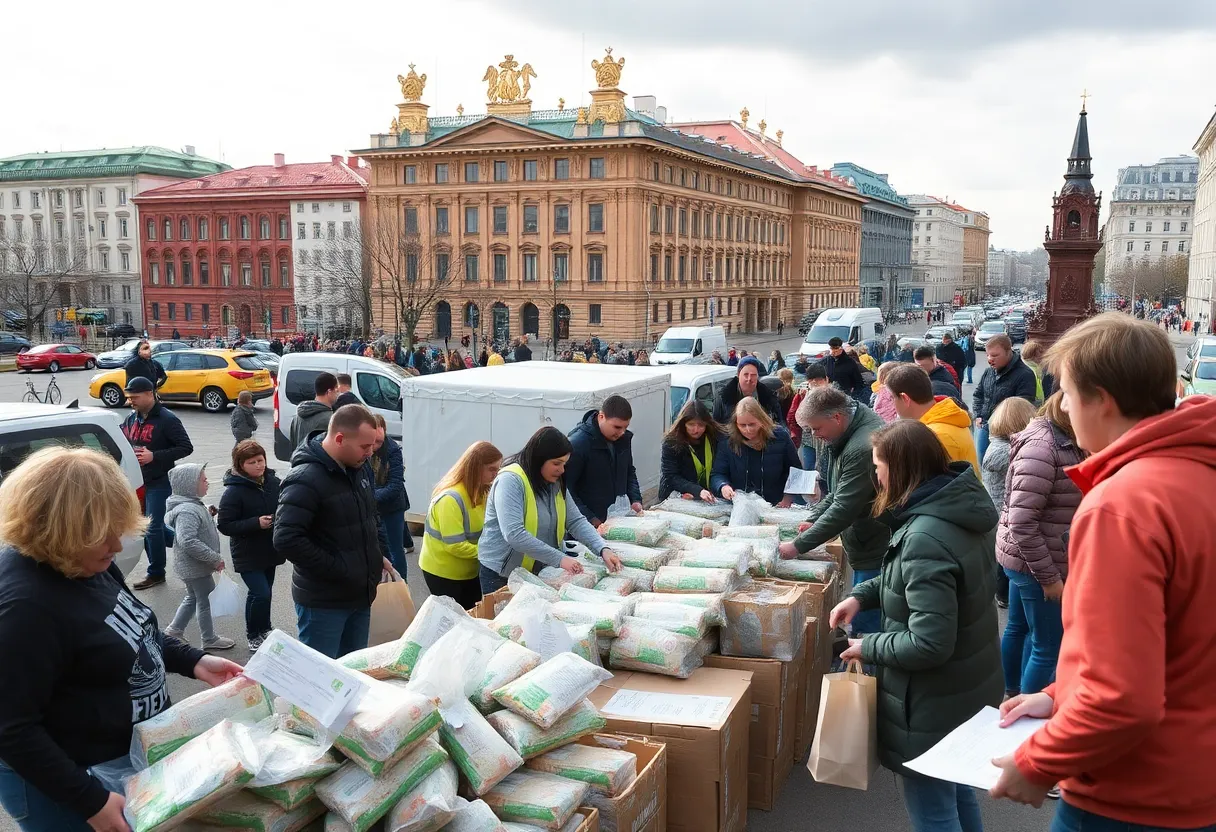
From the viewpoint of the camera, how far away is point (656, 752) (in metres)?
3.77

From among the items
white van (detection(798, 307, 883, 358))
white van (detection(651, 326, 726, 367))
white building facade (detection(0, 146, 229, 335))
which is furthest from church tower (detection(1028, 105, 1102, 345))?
white building facade (detection(0, 146, 229, 335))

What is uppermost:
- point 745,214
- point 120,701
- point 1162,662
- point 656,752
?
point 745,214

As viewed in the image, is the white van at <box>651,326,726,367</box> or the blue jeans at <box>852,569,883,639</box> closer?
the blue jeans at <box>852,569,883,639</box>

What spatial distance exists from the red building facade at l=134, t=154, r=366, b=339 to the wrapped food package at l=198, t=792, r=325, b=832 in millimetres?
73521

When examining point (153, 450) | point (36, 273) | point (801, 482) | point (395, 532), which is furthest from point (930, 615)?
point (36, 273)

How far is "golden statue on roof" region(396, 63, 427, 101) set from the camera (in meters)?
62.3

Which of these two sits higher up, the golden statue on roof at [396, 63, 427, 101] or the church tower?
the golden statue on roof at [396, 63, 427, 101]

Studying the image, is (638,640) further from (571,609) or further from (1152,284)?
(1152,284)

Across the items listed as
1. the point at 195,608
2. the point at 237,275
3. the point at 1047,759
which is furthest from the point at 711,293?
the point at 1047,759

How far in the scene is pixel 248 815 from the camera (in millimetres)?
2855

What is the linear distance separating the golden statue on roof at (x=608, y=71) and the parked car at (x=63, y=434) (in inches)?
2145

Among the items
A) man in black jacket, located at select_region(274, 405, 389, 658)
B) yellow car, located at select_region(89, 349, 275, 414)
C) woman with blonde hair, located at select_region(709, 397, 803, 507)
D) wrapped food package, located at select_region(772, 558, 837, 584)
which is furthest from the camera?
yellow car, located at select_region(89, 349, 275, 414)

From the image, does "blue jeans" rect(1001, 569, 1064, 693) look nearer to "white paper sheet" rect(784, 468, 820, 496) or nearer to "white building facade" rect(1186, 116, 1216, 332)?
"white paper sheet" rect(784, 468, 820, 496)

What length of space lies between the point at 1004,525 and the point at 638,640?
2.49 metres
